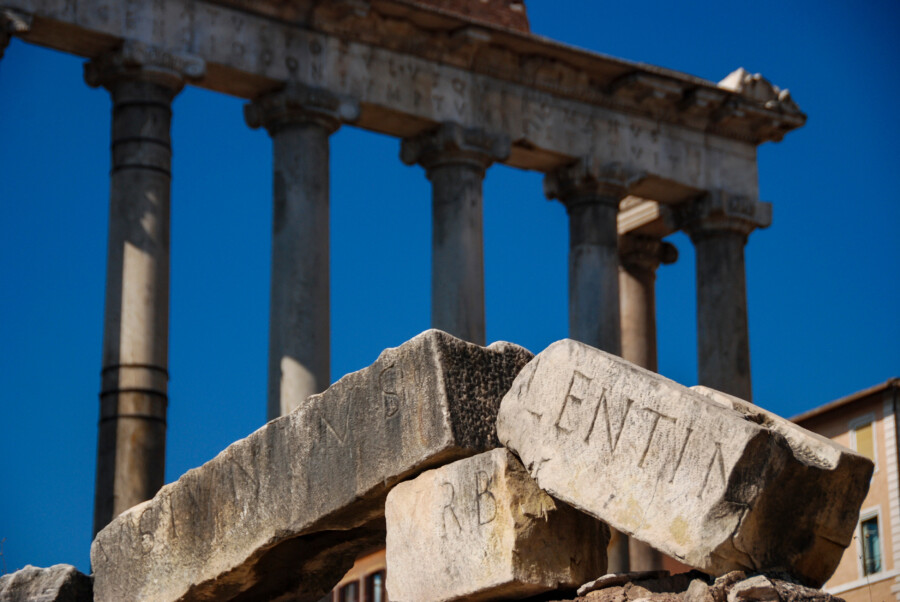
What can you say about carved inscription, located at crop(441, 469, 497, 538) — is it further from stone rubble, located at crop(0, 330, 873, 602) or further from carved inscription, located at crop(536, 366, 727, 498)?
carved inscription, located at crop(536, 366, 727, 498)

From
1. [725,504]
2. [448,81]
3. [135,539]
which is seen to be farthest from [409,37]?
[725,504]

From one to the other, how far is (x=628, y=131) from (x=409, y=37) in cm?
372

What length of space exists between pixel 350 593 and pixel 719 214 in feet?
57.5

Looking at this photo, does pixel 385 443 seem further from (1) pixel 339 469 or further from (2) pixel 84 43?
(2) pixel 84 43

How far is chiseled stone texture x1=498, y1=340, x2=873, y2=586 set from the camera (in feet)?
16.1

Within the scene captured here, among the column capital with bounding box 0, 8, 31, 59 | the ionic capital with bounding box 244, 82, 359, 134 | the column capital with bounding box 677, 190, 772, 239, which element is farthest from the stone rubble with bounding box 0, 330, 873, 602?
the column capital with bounding box 677, 190, 772, 239

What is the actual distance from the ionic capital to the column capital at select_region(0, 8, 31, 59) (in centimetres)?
295

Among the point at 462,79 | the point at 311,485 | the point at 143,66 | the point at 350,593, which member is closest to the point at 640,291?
the point at 462,79

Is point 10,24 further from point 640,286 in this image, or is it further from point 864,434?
point 864,434

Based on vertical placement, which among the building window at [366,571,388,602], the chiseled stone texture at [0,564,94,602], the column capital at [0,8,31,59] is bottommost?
the chiseled stone texture at [0,564,94,602]

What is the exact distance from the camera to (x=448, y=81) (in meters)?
18.8

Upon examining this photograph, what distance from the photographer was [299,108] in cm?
1736

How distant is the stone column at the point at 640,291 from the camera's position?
22203 mm

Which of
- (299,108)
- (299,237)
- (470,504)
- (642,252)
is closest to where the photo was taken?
(470,504)
